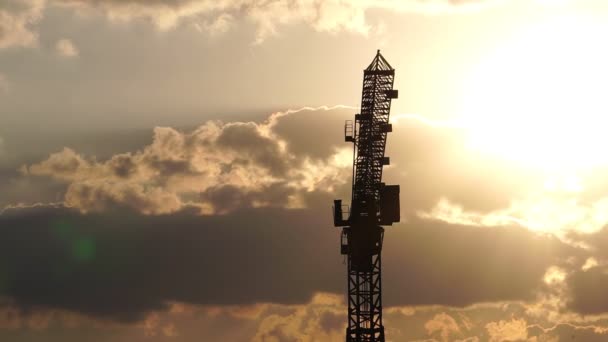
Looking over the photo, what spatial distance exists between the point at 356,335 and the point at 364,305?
142 inches

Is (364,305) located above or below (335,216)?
below

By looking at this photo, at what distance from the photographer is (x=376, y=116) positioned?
14662 centimetres

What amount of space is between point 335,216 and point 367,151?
8.60 metres

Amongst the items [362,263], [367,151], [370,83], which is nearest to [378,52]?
[370,83]

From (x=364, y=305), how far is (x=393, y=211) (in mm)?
11281

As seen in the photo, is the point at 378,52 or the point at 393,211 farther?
the point at 393,211

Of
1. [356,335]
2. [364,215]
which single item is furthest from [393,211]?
[356,335]

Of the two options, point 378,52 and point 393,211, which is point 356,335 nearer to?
point 393,211

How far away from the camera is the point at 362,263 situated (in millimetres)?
150000

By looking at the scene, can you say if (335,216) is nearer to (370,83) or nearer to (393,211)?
(393,211)

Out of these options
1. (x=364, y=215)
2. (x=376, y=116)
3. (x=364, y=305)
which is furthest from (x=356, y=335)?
(x=376, y=116)

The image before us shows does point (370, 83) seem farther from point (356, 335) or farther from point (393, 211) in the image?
point (356, 335)

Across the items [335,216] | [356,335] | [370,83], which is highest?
[370,83]

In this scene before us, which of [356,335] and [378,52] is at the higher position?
[378,52]
